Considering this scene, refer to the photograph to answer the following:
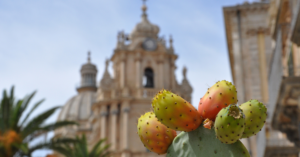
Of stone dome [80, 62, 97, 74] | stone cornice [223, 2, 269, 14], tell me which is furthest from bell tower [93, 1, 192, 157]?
stone dome [80, 62, 97, 74]

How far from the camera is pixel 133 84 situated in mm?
44469

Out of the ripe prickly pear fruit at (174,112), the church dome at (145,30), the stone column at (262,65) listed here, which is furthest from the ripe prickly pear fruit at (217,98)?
the church dome at (145,30)

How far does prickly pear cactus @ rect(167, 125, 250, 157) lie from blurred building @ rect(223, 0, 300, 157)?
6.40 metres

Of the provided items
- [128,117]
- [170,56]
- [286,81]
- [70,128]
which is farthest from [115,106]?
[286,81]

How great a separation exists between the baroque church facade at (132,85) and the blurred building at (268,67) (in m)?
19.0

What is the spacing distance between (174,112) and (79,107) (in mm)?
65976

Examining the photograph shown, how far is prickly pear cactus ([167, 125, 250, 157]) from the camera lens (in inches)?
205

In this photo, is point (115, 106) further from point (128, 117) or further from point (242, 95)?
point (242, 95)

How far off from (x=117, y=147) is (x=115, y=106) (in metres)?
3.15

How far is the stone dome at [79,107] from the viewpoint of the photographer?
6875 cm

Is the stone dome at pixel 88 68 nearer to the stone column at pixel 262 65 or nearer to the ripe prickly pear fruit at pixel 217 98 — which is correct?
the stone column at pixel 262 65

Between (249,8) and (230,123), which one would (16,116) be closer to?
(249,8)

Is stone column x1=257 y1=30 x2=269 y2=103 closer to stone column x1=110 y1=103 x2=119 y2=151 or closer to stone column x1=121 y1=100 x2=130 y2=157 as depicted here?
stone column x1=121 y1=100 x2=130 y2=157

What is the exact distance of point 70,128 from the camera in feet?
200
